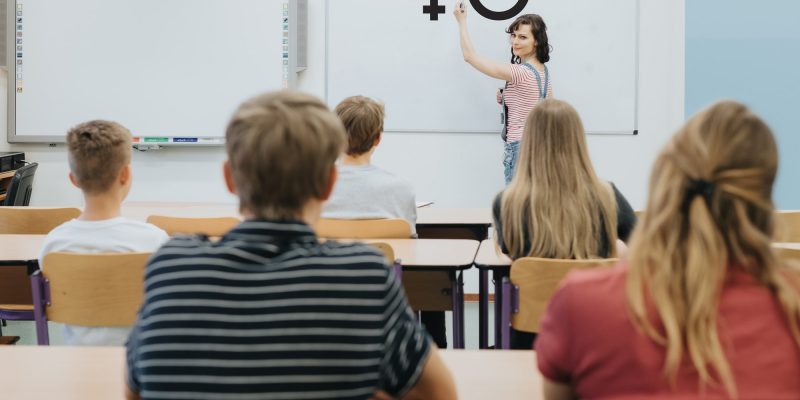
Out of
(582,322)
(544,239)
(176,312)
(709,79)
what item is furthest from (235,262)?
(709,79)

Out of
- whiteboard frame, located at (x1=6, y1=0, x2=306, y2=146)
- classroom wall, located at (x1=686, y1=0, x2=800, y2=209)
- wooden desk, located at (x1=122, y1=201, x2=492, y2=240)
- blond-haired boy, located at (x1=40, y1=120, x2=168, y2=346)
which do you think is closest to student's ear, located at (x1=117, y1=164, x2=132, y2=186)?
blond-haired boy, located at (x1=40, y1=120, x2=168, y2=346)

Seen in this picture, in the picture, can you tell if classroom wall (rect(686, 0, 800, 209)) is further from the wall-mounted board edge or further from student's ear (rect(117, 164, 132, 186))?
student's ear (rect(117, 164, 132, 186))

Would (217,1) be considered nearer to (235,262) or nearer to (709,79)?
(709,79)

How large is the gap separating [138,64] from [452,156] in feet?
7.04

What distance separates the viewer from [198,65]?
220 inches

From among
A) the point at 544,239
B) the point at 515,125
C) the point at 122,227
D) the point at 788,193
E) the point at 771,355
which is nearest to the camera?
the point at 771,355

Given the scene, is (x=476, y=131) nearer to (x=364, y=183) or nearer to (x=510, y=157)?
(x=510, y=157)

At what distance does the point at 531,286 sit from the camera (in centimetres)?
231

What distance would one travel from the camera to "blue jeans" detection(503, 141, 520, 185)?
508cm

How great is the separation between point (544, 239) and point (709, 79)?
11.6ft

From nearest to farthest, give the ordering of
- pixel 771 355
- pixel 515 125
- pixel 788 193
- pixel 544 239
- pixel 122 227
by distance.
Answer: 1. pixel 771 355
2. pixel 122 227
3. pixel 544 239
4. pixel 515 125
5. pixel 788 193

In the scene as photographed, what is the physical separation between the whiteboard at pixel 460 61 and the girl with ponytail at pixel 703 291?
4472 millimetres

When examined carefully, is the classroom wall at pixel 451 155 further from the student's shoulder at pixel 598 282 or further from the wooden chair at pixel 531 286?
the student's shoulder at pixel 598 282

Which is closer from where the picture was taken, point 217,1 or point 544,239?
point 544,239
